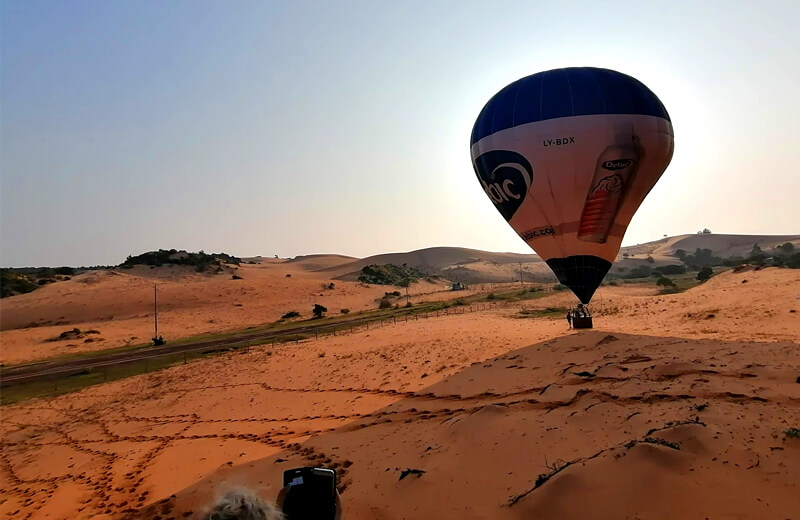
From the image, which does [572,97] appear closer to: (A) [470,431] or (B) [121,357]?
(A) [470,431]

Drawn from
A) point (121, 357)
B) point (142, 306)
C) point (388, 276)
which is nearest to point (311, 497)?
point (121, 357)

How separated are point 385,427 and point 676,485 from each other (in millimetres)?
7386

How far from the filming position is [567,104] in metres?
18.7

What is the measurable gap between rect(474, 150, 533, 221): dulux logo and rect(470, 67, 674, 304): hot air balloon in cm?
5

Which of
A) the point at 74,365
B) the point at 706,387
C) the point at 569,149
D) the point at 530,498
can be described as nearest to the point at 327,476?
the point at 530,498

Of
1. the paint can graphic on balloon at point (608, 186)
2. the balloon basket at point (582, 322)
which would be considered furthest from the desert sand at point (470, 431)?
the paint can graphic on balloon at point (608, 186)

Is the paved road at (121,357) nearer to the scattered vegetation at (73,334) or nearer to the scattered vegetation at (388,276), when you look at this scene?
the scattered vegetation at (73,334)

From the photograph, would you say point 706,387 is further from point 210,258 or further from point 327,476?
point 210,258

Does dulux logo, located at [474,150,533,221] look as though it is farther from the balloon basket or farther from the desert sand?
the desert sand

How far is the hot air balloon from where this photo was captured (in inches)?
724

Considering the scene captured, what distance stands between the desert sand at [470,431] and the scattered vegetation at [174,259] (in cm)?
7142

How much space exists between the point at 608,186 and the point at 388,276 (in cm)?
7958

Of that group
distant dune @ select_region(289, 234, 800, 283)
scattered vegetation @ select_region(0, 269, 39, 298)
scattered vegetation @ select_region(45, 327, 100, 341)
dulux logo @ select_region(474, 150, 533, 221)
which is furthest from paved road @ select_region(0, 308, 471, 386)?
distant dune @ select_region(289, 234, 800, 283)

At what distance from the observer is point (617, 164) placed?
60.5 feet
